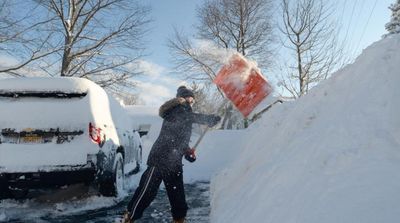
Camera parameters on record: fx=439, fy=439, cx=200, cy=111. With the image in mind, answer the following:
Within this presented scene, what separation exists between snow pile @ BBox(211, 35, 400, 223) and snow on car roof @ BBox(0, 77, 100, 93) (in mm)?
2636

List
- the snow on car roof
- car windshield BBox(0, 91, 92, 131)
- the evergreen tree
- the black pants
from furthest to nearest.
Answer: the evergreen tree, the snow on car roof, car windshield BBox(0, 91, 92, 131), the black pants

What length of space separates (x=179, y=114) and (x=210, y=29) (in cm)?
2418

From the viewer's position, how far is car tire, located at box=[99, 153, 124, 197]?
21.0ft

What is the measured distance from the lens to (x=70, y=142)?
5.88m

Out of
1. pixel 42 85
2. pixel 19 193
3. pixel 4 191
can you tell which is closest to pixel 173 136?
pixel 42 85

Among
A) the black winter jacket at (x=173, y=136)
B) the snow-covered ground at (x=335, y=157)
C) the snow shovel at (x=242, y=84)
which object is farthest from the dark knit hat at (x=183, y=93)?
the snow shovel at (x=242, y=84)

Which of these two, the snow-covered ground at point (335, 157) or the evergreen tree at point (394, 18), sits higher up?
the evergreen tree at point (394, 18)

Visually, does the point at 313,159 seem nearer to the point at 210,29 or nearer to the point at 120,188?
the point at 120,188

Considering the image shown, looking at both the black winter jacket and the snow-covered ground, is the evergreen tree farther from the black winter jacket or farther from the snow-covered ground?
the black winter jacket

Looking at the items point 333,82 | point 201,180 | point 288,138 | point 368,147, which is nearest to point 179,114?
point 288,138

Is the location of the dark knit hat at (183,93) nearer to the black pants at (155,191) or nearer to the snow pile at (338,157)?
the black pants at (155,191)

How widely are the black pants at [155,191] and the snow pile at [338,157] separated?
17.3 inches

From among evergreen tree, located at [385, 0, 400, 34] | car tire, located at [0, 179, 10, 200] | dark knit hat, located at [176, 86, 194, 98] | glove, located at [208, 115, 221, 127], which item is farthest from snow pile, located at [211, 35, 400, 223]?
evergreen tree, located at [385, 0, 400, 34]

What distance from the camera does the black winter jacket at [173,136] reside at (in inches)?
191
